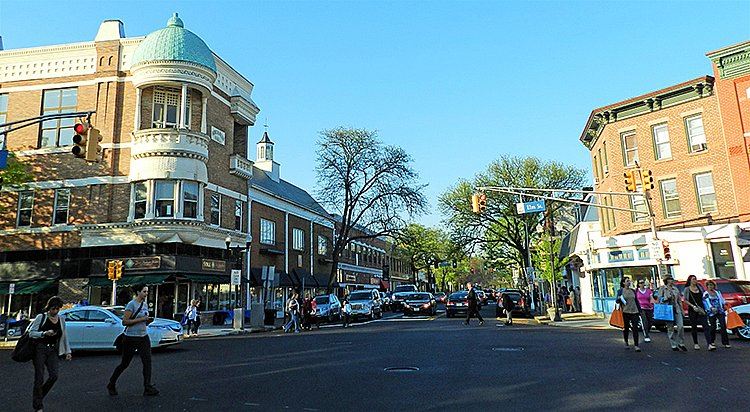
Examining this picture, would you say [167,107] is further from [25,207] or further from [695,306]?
[695,306]

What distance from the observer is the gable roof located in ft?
140

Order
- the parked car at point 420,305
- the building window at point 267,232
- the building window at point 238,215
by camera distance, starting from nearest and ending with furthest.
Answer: the building window at point 238,215 → the parked car at point 420,305 → the building window at point 267,232

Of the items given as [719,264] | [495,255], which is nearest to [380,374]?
[719,264]

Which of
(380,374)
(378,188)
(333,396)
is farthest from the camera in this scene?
(378,188)

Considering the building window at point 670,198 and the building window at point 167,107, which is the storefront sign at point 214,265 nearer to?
the building window at point 167,107

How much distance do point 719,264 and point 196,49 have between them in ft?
98.8

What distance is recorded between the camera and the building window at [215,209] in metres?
32.0

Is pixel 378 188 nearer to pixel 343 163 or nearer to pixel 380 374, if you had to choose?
pixel 343 163

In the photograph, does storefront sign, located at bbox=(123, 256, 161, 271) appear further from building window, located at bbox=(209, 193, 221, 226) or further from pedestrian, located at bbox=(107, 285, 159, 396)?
pedestrian, located at bbox=(107, 285, 159, 396)

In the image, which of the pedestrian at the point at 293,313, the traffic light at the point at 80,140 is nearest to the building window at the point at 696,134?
the pedestrian at the point at 293,313

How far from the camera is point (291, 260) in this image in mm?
44625

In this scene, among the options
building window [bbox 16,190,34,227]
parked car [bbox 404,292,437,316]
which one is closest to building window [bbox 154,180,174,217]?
building window [bbox 16,190,34,227]

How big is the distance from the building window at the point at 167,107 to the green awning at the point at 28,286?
10638 mm

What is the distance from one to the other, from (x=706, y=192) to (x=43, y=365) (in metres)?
29.3
